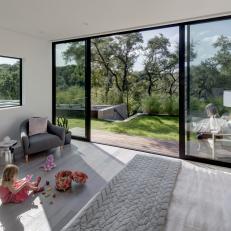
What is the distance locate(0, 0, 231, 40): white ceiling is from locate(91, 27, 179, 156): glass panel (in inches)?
48.8

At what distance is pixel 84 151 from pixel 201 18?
3.47 meters

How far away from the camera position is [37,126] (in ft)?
15.0

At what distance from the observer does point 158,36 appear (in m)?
5.09

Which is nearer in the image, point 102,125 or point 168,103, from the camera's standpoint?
point 168,103

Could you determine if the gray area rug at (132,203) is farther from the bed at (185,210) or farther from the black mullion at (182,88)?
the black mullion at (182,88)

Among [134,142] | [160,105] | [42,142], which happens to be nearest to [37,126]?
[42,142]

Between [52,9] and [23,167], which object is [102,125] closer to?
[23,167]

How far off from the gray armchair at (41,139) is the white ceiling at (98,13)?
2135mm

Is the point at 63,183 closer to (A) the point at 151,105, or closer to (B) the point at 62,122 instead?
(B) the point at 62,122

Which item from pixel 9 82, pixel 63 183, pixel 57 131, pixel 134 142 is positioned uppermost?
pixel 9 82

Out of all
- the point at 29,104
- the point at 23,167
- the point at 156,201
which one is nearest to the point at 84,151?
the point at 23,167

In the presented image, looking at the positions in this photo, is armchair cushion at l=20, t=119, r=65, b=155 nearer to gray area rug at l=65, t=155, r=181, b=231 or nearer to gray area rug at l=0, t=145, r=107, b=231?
gray area rug at l=0, t=145, r=107, b=231

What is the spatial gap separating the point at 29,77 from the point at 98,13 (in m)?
2.53

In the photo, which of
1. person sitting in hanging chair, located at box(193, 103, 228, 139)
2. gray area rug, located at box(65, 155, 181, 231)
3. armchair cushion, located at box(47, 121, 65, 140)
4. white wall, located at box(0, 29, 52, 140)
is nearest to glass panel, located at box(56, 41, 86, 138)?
white wall, located at box(0, 29, 52, 140)
